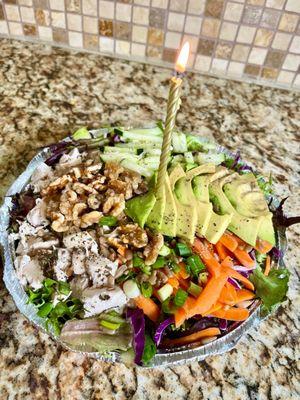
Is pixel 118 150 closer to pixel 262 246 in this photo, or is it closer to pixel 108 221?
pixel 108 221

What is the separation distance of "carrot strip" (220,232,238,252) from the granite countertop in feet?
0.71

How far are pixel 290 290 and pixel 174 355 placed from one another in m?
0.40

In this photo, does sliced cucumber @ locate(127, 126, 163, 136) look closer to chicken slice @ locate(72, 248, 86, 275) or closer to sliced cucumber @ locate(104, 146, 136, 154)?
sliced cucumber @ locate(104, 146, 136, 154)

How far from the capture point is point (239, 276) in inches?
35.3

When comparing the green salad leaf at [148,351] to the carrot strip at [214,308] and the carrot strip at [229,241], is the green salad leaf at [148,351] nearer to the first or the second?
the carrot strip at [214,308]

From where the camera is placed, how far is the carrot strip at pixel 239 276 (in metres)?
0.88

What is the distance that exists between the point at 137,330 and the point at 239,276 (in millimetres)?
255

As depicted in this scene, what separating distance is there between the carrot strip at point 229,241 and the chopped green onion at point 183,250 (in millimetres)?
89


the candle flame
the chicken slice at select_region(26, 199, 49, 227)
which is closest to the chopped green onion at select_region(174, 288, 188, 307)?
the chicken slice at select_region(26, 199, 49, 227)

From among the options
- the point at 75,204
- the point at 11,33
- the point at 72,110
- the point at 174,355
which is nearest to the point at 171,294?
the point at 174,355

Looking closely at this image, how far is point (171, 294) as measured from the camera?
2.82ft

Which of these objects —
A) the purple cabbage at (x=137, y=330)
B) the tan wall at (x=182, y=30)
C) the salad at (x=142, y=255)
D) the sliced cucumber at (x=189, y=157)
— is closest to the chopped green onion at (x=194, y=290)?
the salad at (x=142, y=255)

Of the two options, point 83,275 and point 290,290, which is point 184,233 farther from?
point 290,290

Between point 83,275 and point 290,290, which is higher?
point 83,275
